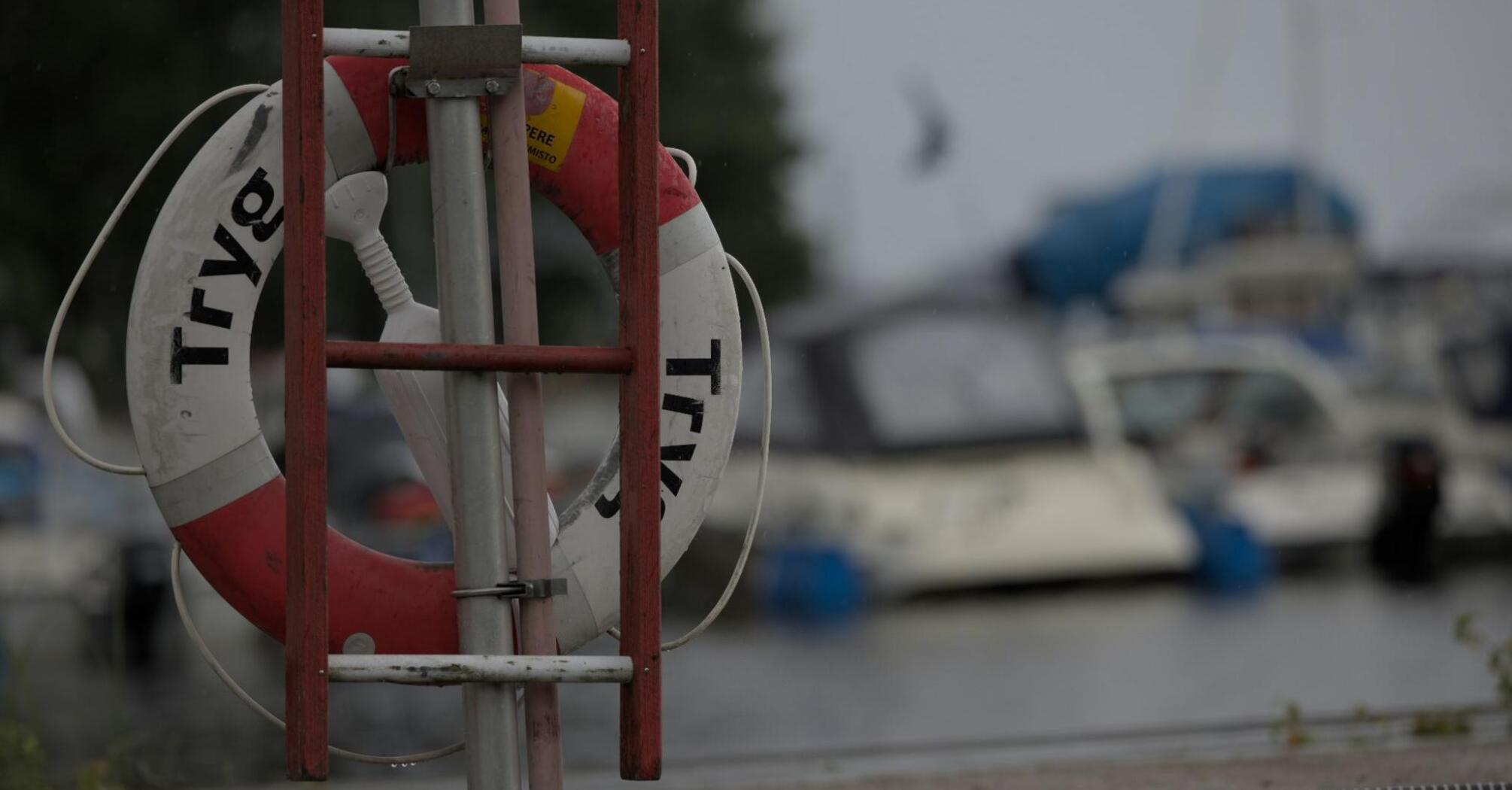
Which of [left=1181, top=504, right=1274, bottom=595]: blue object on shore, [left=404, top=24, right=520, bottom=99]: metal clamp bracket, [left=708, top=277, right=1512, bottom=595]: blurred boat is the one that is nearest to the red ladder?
[left=404, top=24, right=520, bottom=99]: metal clamp bracket

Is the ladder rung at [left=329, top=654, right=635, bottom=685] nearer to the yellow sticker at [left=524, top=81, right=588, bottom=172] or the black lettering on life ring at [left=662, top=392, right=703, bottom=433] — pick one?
the black lettering on life ring at [left=662, top=392, right=703, bottom=433]

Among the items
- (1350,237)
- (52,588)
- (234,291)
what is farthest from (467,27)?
(1350,237)

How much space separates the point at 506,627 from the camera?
2584 mm

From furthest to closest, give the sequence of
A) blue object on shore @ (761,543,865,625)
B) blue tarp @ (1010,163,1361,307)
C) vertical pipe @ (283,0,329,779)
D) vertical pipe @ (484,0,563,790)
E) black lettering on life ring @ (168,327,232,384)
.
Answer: blue object on shore @ (761,543,865,625), blue tarp @ (1010,163,1361,307), black lettering on life ring @ (168,327,232,384), vertical pipe @ (484,0,563,790), vertical pipe @ (283,0,329,779)

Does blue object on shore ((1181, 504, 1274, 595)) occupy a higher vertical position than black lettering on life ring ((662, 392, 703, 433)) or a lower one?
lower

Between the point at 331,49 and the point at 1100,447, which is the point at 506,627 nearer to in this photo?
the point at 331,49

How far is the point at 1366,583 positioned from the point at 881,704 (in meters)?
4.38

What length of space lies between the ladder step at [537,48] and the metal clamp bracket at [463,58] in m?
0.02

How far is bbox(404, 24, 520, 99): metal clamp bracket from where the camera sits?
98.7 inches

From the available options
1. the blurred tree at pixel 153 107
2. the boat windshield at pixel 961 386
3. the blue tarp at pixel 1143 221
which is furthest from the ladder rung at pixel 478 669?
the boat windshield at pixel 961 386

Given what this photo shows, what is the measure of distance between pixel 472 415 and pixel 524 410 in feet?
0.23

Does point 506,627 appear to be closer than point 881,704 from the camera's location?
Yes

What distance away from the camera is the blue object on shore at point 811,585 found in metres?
9.10

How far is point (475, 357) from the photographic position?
8.20 feet
